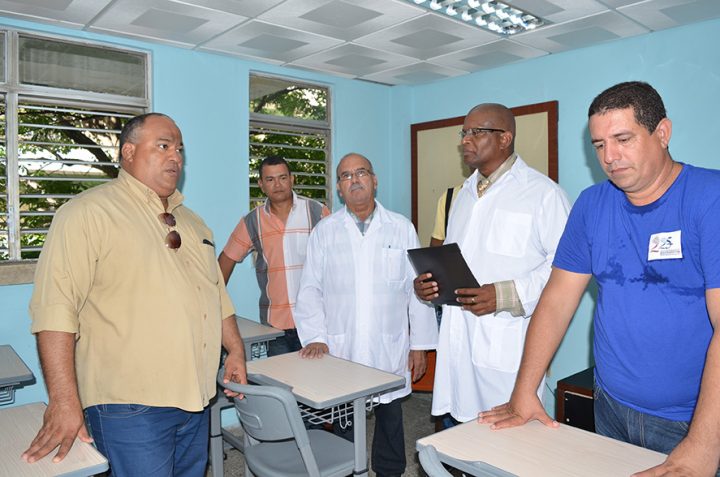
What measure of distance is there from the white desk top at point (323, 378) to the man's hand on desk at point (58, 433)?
2.54ft

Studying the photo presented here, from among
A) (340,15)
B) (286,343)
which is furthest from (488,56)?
(286,343)

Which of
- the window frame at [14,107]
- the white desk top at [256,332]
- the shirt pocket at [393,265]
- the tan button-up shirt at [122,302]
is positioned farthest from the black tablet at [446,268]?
the window frame at [14,107]

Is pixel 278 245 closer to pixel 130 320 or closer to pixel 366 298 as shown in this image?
pixel 366 298

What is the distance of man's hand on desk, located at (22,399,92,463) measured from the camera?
1396 millimetres

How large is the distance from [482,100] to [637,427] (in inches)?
137

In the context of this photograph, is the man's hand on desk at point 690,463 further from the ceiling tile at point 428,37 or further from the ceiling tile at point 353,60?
the ceiling tile at point 353,60

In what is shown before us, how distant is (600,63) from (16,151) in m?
3.80

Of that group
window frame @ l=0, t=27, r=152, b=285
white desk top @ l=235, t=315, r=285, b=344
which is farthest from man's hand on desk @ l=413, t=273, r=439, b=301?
window frame @ l=0, t=27, r=152, b=285

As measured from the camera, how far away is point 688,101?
3.43m

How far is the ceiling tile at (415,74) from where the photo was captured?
4383mm

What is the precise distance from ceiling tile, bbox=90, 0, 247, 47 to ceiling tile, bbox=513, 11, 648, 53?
1888 mm

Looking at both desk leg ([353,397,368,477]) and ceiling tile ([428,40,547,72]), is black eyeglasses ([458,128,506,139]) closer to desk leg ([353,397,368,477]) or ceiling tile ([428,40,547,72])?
desk leg ([353,397,368,477])

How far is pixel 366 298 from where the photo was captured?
8.86 ft

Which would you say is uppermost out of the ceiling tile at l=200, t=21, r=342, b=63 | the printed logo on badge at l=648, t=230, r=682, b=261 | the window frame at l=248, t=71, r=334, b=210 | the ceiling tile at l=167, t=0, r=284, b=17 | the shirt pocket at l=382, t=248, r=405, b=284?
the ceiling tile at l=200, t=21, r=342, b=63
